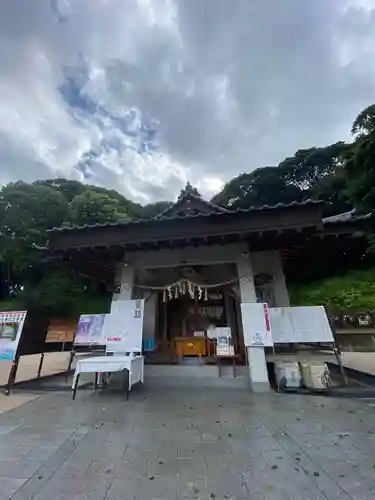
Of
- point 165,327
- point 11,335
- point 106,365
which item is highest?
point 165,327

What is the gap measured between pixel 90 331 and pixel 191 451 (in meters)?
4.25

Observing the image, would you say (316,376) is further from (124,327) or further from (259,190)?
(259,190)

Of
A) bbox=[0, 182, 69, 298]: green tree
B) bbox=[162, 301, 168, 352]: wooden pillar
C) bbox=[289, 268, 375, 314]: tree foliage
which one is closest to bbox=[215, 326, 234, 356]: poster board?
bbox=[162, 301, 168, 352]: wooden pillar

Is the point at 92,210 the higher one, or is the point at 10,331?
the point at 92,210

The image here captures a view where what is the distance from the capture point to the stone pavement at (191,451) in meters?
2.09

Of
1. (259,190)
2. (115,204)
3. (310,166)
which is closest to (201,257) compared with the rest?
(115,204)

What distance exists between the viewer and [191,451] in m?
2.80

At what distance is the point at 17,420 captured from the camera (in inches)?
159

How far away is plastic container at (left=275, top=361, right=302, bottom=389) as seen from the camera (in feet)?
18.4

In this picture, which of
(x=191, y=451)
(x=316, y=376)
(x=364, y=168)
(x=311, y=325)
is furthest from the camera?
(x=364, y=168)

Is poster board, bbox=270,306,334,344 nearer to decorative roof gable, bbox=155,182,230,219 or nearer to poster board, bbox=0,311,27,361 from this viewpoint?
decorative roof gable, bbox=155,182,230,219

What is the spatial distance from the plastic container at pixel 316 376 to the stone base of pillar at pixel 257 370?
→ 74 centimetres

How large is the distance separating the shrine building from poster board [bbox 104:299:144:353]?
0.44 m

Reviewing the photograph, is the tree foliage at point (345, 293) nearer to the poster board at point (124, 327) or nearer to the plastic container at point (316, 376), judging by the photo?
the plastic container at point (316, 376)
